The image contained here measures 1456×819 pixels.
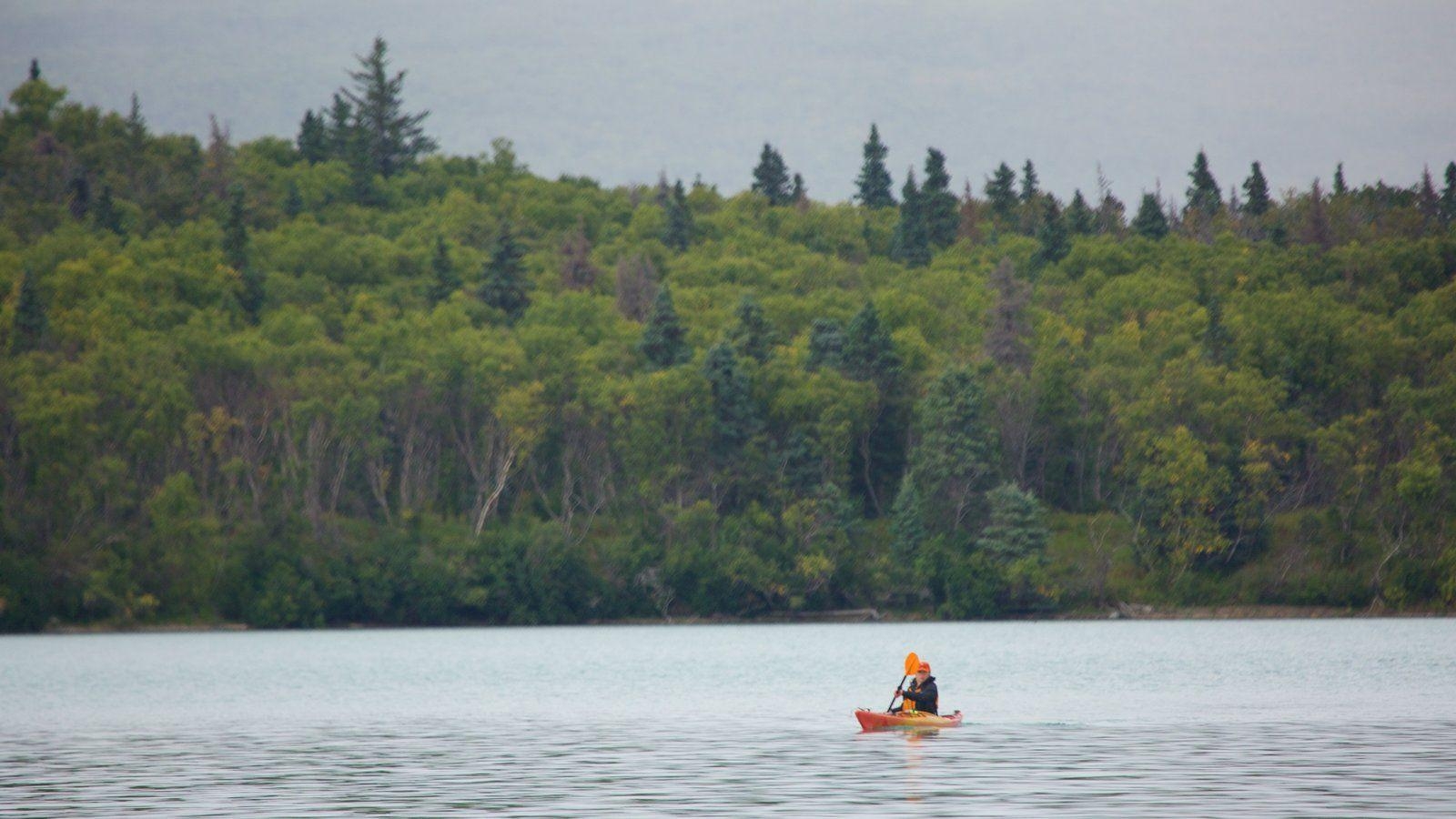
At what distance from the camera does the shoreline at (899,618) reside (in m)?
105

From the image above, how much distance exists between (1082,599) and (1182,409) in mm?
13515

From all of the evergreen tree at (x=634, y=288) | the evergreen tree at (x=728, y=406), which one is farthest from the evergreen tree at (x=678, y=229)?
the evergreen tree at (x=728, y=406)

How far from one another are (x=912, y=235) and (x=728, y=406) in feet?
178

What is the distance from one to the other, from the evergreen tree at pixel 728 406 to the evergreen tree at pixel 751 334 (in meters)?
4.41

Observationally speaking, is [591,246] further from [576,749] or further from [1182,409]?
[576,749]

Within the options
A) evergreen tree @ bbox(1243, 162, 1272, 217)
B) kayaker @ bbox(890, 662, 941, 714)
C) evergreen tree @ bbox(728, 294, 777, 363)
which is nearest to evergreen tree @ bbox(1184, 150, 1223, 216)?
evergreen tree @ bbox(1243, 162, 1272, 217)

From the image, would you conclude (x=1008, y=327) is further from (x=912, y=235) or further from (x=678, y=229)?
(x=678, y=229)

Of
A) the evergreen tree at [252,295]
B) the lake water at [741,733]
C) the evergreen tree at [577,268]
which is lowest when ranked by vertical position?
the lake water at [741,733]

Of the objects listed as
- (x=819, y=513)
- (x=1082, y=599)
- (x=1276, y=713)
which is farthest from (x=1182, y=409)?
(x=1276, y=713)

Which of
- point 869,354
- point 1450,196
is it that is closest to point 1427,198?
point 1450,196

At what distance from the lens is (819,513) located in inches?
4582

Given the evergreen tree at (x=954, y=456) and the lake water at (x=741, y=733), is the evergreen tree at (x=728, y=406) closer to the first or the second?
the evergreen tree at (x=954, y=456)

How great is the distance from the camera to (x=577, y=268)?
164625mm

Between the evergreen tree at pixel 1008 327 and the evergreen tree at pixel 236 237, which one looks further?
the evergreen tree at pixel 236 237
